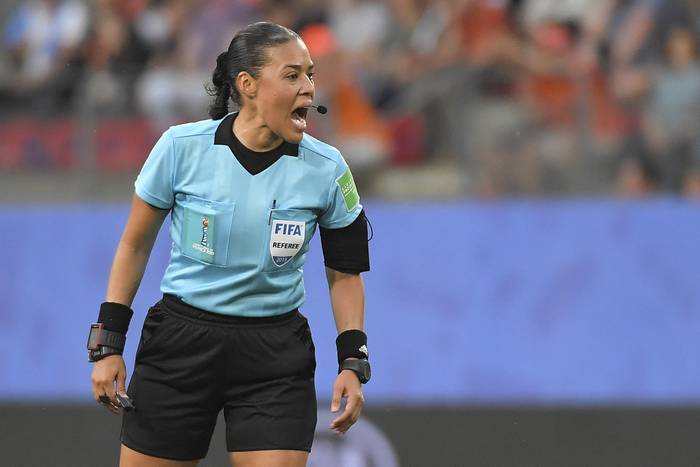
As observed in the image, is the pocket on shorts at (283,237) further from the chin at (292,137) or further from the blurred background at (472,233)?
the blurred background at (472,233)

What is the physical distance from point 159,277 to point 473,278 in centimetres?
186

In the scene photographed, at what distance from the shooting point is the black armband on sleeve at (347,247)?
4.24 meters

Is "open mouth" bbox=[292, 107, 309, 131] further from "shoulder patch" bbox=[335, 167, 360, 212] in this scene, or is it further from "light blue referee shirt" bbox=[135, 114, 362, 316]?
"shoulder patch" bbox=[335, 167, 360, 212]

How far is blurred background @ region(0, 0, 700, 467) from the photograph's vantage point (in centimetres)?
695

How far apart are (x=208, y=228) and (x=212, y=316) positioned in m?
0.29

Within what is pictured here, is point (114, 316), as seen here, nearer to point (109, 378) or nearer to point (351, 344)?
point (109, 378)

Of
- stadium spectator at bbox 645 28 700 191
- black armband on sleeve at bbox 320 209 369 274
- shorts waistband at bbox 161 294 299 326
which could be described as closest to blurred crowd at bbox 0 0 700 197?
stadium spectator at bbox 645 28 700 191

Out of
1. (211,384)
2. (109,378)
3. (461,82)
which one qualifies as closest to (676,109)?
(461,82)

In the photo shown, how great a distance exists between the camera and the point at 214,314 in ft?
13.4

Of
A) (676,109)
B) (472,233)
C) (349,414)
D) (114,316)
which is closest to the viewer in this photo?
(349,414)

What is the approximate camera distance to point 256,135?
4098 millimetres

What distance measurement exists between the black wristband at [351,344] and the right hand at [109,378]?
27.8 inches

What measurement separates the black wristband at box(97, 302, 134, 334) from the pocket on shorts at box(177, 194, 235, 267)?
0.99 feet

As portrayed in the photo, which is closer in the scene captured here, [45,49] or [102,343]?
[102,343]
